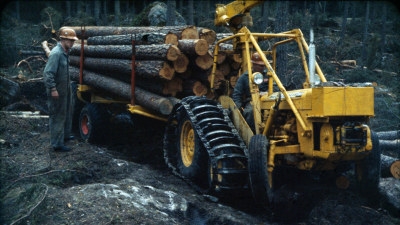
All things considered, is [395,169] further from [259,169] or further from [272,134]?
[259,169]

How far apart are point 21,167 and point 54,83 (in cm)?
172

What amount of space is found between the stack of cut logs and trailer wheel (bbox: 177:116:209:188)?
28.7 inches

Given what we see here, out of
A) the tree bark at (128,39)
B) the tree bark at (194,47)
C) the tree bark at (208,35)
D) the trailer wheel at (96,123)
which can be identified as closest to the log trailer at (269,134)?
the tree bark at (194,47)

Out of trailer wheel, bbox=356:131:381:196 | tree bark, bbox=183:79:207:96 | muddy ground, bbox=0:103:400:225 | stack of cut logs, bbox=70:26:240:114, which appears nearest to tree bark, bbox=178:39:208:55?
stack of cut logs, bbox=70:26:240:114

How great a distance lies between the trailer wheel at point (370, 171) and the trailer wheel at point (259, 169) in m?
1.39

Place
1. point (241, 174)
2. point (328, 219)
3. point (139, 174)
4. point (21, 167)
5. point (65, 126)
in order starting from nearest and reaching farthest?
point (328, 219), point (241, 174), point (21, 167), point (139, 174), point (65, 126)

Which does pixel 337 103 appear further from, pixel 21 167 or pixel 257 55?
pixel 21 167

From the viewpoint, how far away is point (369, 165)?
6285mm

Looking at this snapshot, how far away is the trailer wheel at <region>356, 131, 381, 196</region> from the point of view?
6.28 meters

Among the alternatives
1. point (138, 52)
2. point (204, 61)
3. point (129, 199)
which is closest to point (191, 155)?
point (204, 61)

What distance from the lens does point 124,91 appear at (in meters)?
9.63

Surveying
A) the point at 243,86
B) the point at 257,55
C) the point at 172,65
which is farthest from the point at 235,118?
the point at 172,65

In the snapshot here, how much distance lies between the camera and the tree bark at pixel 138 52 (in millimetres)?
8297

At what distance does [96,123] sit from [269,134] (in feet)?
16.9
